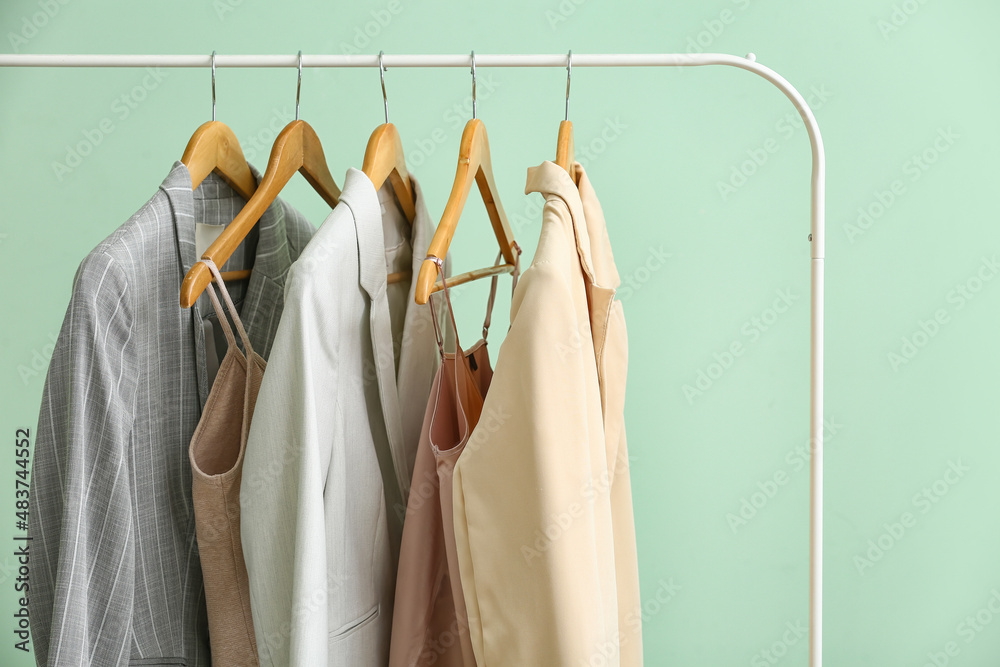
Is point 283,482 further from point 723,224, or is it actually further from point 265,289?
point 723,224

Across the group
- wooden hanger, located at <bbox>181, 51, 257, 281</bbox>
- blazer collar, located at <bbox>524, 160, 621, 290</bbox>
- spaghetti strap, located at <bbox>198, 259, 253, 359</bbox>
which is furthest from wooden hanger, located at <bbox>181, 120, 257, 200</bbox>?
blazer collar, located at <bbox>524, 160, 621, 290</bbox>

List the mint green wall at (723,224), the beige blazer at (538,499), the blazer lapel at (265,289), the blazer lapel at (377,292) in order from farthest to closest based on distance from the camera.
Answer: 1. the mint green wall at (723,224)
2. the blazer lapel at (265,289)
3. the blazer lapel at (377,292)
4. the beige blazer at (538,499)

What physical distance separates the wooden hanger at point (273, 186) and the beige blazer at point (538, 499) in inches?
12.2

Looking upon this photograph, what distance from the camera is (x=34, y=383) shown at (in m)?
1.32

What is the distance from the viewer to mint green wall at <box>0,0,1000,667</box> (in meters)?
1.31

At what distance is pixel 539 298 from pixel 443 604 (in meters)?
0.41

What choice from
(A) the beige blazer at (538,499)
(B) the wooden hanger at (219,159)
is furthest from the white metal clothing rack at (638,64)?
(A) the beige blazer at (538,499)

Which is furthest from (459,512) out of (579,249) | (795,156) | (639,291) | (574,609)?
(795,156)

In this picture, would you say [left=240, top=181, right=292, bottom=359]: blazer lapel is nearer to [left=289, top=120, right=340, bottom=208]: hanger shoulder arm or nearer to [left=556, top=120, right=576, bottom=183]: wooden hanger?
[left=289, top=120, right=340, bottom=208]: hanger shoulder arm

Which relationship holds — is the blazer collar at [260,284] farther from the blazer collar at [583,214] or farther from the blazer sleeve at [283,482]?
the blazer collar at [583,214]

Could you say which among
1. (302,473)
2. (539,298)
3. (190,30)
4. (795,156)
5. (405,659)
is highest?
(190,30)

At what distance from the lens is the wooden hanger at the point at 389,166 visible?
83 cm

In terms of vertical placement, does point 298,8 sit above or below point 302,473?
above

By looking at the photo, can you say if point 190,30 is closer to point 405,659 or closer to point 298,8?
point 298,8
